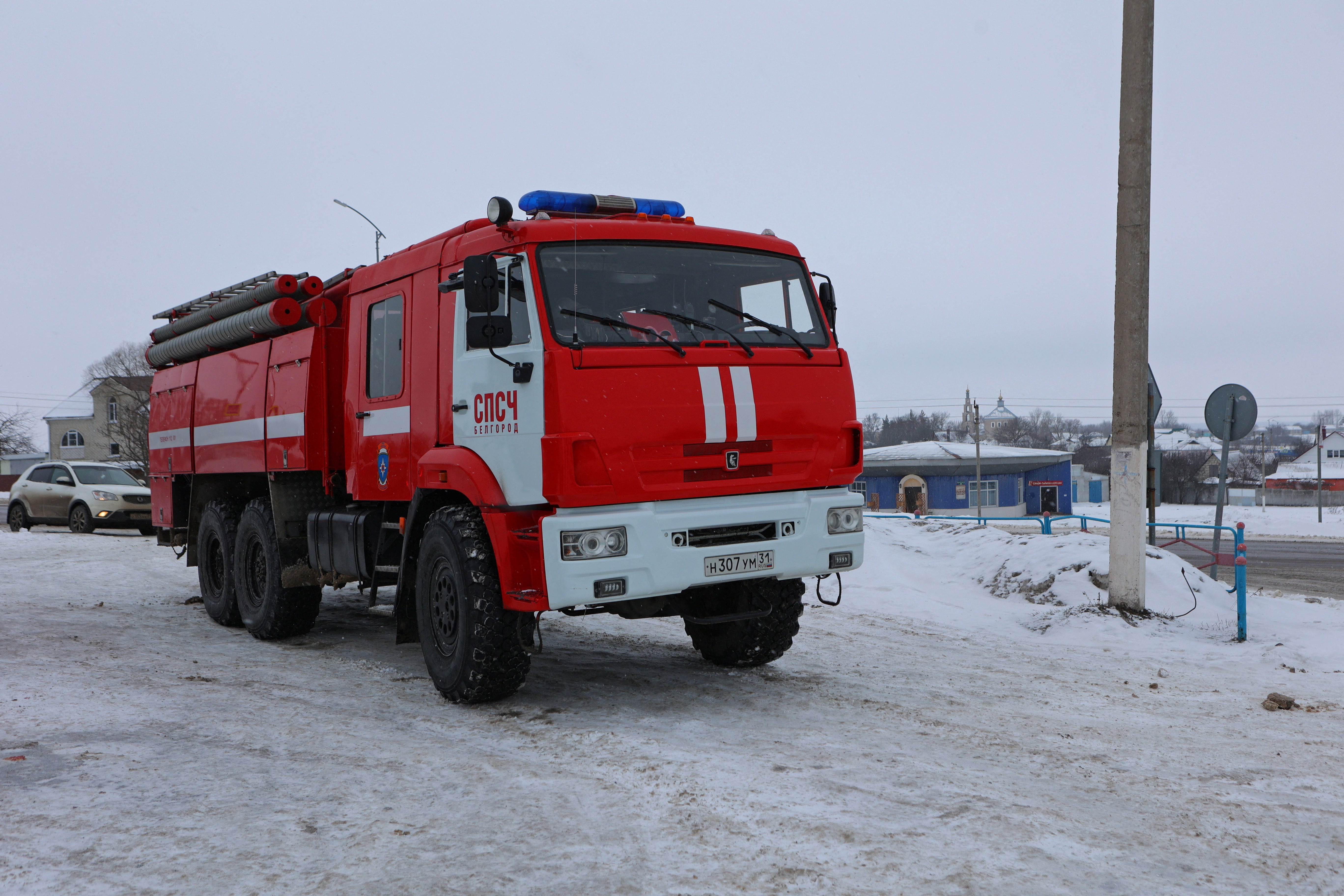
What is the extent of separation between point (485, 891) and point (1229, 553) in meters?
9.10

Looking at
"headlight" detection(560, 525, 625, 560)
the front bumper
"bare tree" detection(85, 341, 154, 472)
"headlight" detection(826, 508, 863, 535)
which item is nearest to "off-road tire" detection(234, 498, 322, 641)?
"headlight" detection(560, 525, 625, 560)

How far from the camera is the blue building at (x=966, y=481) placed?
5016cm

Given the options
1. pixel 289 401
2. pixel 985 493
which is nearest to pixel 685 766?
pixel 289 401

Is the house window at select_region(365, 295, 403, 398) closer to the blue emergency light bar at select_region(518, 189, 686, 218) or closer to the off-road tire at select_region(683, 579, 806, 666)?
the blue emergency light bar at select_region(518, 189, 686, 218)

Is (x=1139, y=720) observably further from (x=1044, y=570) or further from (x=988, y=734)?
(x=1044, y=570)

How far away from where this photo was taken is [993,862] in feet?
12.1

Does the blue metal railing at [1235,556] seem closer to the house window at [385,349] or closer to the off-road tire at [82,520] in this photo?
the house window at [385,349]

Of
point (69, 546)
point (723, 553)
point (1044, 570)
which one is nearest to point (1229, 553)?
point (1044, 570)

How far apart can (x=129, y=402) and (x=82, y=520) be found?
46.1 metres

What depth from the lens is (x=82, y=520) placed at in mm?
20234

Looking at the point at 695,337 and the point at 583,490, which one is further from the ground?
the point at 695,337

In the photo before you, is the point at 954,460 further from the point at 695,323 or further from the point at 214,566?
the point at 695,323

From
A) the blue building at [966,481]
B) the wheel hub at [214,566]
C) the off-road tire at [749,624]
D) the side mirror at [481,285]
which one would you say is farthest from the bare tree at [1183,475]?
the side mirror at [481,285]

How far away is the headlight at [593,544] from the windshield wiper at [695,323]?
1.30 m
